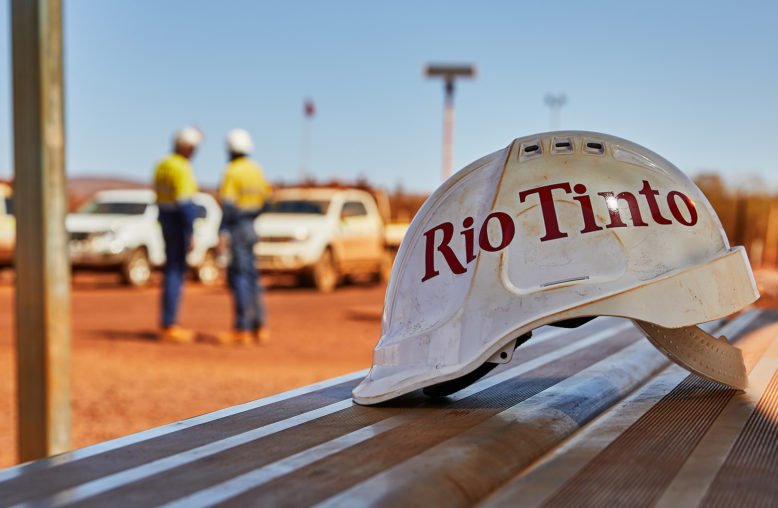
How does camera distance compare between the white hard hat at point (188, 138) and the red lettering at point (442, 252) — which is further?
the white hard hat at point (188, 138)

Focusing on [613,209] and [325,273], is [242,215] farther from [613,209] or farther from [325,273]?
[325,273]

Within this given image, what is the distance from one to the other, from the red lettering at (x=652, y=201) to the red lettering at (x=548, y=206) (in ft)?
0.57

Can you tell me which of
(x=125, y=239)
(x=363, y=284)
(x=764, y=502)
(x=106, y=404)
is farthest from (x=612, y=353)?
(x=363, y=284)

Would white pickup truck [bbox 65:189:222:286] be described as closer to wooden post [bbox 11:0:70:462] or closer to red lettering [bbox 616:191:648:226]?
wooden post [bbox 11:0:70:462]

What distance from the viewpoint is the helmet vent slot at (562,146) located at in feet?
6.91

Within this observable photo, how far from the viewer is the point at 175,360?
9.11 metres

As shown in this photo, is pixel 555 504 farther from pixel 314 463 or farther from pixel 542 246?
pixel 542 246

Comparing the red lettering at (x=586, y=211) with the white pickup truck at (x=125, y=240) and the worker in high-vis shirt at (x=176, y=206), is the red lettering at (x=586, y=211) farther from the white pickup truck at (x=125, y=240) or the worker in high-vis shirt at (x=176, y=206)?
the white pickup truck at (x=125, y=240)

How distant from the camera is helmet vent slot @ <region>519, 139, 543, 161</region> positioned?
6.94 ft

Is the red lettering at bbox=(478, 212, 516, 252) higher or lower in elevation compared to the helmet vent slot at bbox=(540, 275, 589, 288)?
higher

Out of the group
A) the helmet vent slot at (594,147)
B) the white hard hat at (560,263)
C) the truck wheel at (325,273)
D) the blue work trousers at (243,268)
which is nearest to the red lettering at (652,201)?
the white hard hat at (560,263)

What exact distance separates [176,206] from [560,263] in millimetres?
8447

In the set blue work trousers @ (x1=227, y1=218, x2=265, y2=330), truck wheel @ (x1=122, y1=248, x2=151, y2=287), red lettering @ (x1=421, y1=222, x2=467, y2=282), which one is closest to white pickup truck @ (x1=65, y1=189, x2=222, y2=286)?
truck wheel @ (x1=122, y1=248, x2=151, y2=287)

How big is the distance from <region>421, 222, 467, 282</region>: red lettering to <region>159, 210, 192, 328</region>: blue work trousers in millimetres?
8077
